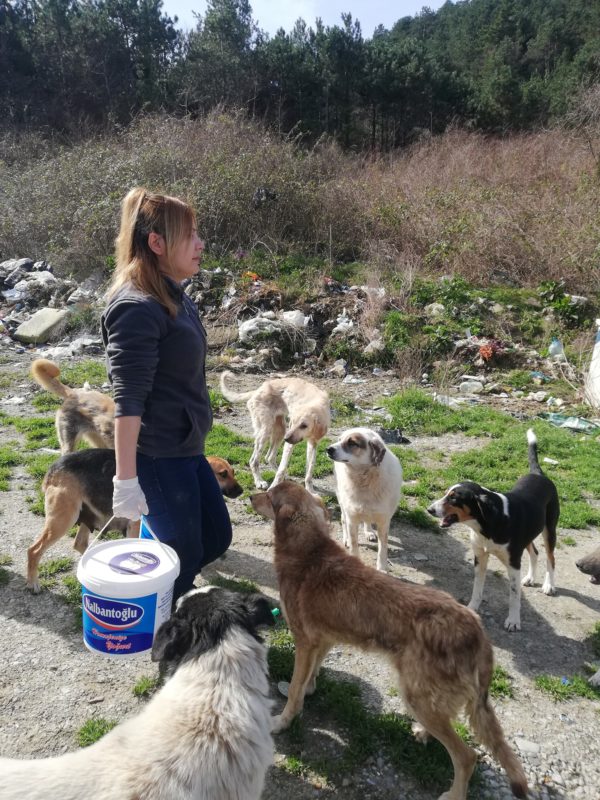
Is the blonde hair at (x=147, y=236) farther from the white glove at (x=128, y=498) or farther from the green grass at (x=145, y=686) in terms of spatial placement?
the green grass at (x=145, y=686)

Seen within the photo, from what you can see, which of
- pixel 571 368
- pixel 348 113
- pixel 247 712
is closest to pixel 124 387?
pixel 247 712

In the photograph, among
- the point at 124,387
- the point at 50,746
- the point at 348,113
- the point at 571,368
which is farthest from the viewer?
the point at 348,113

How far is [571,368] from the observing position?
9680 millimetres

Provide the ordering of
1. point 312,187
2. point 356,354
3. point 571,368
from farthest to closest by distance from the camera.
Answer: point 312,187 → point 356,354 → point 571,368

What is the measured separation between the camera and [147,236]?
2.60 m

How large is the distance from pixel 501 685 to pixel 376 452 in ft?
6.11

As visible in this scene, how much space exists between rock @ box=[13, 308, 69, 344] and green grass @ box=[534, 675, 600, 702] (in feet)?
36.3

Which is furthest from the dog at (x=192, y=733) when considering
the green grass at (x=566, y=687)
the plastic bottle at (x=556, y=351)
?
the plastic bottle at (x=556, y=351)

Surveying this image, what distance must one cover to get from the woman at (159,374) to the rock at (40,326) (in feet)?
32.7

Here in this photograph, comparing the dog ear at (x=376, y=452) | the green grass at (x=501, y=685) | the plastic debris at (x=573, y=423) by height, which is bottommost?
the plastic debris at (x=573, y=423)

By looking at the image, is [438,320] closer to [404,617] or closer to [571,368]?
[571,368]

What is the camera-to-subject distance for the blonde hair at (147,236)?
2.56 meters

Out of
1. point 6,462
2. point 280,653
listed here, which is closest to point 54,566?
point 280,653

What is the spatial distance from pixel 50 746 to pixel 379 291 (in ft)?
32.6
